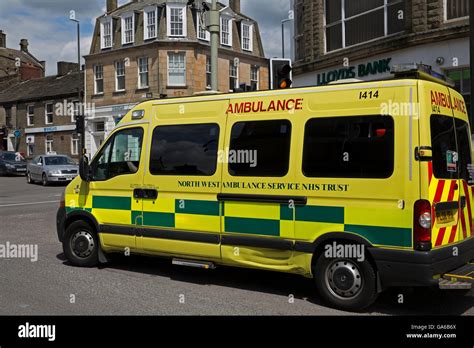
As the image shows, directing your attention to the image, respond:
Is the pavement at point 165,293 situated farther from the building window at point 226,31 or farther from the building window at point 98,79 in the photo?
the building window at point 98,79

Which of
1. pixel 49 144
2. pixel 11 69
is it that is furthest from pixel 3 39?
pixel 49 144

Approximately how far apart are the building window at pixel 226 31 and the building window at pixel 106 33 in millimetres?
7636

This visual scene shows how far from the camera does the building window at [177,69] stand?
32875 mm

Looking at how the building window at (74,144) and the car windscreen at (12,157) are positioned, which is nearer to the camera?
the car windscreen at (12,157)

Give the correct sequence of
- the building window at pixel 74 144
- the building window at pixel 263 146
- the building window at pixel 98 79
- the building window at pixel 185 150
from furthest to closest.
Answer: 1. the building window at pixel 74 144
2. the building window at pixel 98 79
3. the building window at pixel 185 150
4. the building window at pixel 263 146

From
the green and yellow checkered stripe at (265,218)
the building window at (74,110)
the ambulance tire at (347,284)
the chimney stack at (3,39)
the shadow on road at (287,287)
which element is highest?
the chimney stack at (3,39)

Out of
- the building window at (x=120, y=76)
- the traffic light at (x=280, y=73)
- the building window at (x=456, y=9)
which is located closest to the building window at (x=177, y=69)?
the building window at (x=120, y=76)

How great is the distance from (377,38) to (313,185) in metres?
9.98

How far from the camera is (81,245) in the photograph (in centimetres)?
768

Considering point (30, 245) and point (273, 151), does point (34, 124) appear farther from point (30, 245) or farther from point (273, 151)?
point (273, 151)

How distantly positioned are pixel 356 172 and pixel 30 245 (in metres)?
6.57

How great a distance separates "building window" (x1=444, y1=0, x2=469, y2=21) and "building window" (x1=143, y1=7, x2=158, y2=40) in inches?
932

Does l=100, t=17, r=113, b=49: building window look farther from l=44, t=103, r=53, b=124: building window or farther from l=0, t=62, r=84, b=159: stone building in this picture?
l=44, t=103, r=53, b=124: building window

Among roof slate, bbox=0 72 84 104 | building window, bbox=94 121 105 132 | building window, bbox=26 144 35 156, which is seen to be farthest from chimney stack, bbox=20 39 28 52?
building window, bbox=94 121 105 132
